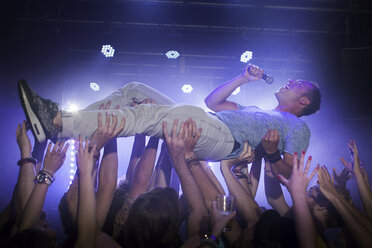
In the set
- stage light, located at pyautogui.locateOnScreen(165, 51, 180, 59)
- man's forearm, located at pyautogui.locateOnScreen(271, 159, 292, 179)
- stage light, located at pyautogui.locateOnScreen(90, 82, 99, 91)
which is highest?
stage light, located at pyautogui.locateOnScreen(165, 51, 180, 59)

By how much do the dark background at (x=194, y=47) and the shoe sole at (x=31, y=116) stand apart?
2.57m

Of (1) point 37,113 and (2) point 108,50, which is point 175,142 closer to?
(1) point 37,113

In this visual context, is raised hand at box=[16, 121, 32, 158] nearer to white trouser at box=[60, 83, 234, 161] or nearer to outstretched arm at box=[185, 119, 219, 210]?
white trouser at box=[60, 83, 234, 161]

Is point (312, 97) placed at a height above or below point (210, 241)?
above

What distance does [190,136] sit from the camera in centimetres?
214

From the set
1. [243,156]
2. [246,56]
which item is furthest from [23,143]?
[246,56]

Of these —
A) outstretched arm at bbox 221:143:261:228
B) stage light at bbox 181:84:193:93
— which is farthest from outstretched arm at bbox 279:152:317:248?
stage light at bbox 181:84:193:93

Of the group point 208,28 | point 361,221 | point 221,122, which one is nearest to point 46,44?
point 208,28

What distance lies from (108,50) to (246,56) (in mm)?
2804

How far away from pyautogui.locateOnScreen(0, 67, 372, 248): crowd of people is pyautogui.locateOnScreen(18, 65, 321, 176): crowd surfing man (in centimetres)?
3

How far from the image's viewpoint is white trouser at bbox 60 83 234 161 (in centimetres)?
185

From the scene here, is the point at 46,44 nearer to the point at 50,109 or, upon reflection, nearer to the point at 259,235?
the point at 50,109

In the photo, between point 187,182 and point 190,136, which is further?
point 190,136

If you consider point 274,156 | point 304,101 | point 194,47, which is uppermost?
point 194,47
